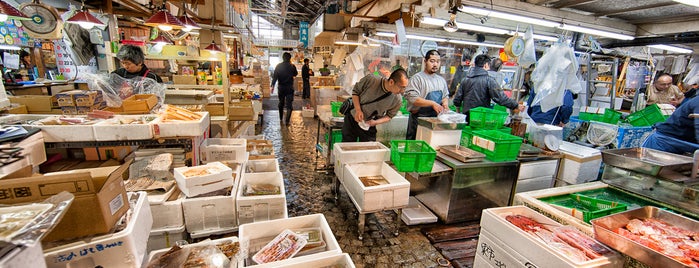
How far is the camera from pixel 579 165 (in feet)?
11.3

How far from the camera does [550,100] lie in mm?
4254

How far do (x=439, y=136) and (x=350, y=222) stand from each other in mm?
1569

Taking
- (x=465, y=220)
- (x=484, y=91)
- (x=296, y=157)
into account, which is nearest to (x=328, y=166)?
(x=296, y=157)

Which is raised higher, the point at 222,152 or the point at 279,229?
the point at 222,152

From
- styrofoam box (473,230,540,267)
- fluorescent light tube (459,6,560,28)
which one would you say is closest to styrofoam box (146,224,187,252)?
styrofoam box (473,230,540,267)

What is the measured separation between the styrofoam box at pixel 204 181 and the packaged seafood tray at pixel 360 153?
Result: 1325 millimetres

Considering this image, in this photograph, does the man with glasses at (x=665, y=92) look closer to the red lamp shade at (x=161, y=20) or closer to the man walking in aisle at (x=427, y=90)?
the man walking in aisle at (x=427, y=90)

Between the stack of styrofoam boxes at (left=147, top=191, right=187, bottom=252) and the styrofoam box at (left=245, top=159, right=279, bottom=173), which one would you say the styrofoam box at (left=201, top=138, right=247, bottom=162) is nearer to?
the styrofoam box at (left=245, top=159, right=279, bottom=173)

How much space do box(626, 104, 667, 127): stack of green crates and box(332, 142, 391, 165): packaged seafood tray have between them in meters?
5.41

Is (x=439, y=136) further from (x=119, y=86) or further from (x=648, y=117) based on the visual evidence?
(x=648, y=117)

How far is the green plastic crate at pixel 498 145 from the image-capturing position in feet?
10.6

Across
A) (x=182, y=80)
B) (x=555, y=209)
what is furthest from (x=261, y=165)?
(x=182, y=80)

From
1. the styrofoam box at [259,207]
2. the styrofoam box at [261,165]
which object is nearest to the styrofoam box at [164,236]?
the styrofoam box at [259,207]

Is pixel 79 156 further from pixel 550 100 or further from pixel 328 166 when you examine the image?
pixel 550 100
